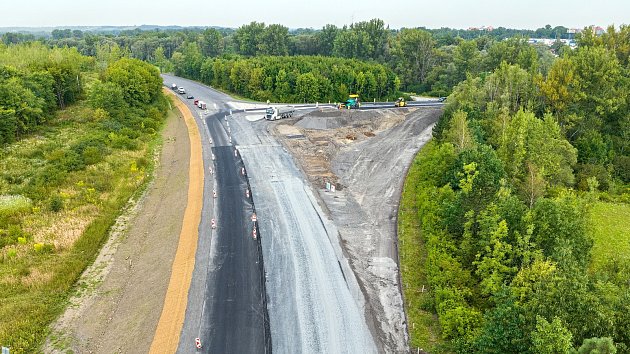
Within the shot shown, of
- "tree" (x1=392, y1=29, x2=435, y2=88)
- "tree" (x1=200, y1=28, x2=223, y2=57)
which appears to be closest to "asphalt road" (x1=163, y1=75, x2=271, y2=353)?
"tree" (x1=392, y1=29, x2=435, y2=88)

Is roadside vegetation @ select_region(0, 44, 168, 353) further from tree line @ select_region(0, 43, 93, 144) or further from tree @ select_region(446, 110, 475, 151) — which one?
tree @ select_region(446, 110, 475, 151)

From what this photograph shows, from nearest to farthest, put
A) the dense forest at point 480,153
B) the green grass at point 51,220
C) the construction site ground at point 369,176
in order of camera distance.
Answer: the dense forest at point 480,153 → the green grass at point 51,220 → the construction site ground at point 369,176

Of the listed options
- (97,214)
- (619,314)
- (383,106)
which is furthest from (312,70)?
(619,314)

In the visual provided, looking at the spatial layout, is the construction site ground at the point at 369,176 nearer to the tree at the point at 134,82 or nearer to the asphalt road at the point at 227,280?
the asphalt road at the point at 227,280

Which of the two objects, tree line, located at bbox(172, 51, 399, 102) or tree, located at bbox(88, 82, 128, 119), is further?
tree line, located at bbox(172, 51, 399, 102)

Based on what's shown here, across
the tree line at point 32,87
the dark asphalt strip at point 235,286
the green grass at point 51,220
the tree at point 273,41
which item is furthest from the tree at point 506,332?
the tree at point 273,41

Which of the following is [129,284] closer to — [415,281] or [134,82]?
[415,281]

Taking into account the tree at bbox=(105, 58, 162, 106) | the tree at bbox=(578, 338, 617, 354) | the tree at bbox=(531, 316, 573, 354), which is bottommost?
the tree at bbox=(531, 316, 573, 354)
